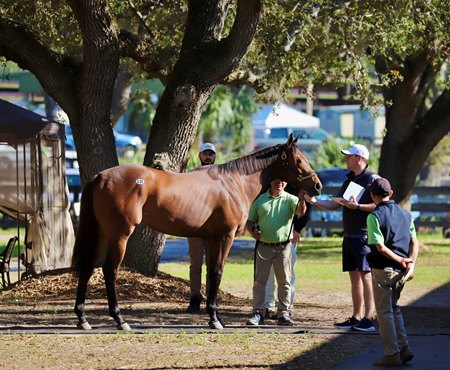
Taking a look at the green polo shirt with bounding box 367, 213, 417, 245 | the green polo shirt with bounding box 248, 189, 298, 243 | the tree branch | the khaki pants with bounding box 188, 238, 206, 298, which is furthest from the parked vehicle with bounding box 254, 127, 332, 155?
the green polo shirt with bounding box 367, 213, 417, 245

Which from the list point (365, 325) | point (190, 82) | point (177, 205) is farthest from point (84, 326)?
point (190, 82)

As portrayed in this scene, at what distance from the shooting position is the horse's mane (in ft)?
40.7

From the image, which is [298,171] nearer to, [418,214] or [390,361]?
[390,361]

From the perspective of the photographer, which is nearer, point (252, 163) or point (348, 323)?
point (348, 323)

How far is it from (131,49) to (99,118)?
1.39m

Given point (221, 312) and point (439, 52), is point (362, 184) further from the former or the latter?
point (439, 52)

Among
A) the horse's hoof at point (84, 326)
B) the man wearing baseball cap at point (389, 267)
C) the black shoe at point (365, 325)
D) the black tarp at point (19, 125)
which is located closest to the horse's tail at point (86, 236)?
the horse's hoof at point (84, 326)

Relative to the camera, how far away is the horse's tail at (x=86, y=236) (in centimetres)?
1181

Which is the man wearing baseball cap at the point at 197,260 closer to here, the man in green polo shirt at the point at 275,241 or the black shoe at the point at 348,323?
the man in green polo shirt at the point at 275,241

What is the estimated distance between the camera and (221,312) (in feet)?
45.5

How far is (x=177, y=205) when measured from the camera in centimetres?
1197

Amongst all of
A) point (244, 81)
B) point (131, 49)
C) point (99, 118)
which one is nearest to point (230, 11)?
point (244, 81)

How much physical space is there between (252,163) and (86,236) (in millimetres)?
2127

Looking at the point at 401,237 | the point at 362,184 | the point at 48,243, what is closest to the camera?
the point at 401,237
